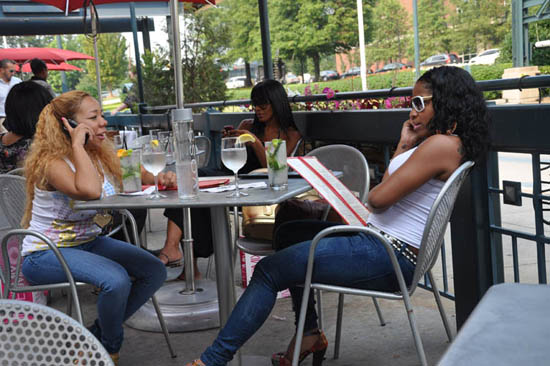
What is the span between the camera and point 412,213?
2453 mm

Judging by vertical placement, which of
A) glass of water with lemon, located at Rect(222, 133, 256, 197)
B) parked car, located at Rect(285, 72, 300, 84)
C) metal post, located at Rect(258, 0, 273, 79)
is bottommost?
glass of water with lemon, located at Rect(222, 133, 256, 197)

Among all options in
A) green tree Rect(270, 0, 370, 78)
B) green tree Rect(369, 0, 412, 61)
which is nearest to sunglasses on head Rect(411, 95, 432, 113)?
green tree Rect(369, 0, 412, 61)

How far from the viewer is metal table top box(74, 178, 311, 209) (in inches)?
93.0

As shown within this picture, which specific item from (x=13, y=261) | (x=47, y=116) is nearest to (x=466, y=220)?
(x=47, y=116)

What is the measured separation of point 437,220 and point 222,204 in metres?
0.77

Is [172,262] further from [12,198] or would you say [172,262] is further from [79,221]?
[79,221]

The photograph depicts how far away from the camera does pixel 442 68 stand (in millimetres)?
2533

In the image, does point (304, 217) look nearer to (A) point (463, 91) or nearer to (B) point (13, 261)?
(A) point (463, 91)

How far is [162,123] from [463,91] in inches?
300

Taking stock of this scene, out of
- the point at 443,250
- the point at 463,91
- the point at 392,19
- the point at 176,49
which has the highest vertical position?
the point at 392,19

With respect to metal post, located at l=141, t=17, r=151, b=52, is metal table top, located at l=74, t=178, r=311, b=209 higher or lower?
lower

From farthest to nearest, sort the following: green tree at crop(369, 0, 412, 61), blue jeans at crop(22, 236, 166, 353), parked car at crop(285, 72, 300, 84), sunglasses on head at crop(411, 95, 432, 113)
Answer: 1. parked car at crop(285, 72, 300, 84)
2. green tree at crop(369, 0, 412, 61)
3. blue jeans at crop(22, 236, 166, 353)
4. sunglasses on head at crop(411, 95, 432, 113)

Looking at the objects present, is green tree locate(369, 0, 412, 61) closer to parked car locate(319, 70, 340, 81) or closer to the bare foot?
parked car locate(319, 70, 340, 81)

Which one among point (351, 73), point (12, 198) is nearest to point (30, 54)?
point (12, 198)
